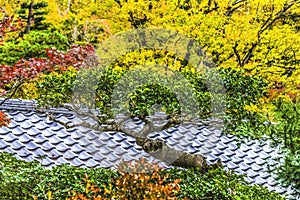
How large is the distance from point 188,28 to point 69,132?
6698mm

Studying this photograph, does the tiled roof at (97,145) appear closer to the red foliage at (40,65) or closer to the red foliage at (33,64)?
the red foliage at (33,64)

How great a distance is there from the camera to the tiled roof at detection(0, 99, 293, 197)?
6160 mm

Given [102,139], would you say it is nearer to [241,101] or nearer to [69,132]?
[69,132]

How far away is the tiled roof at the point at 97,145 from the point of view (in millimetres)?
6160

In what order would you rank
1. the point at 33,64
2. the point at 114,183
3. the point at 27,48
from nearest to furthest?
1. the point at 114,183
2. the point at 33,64
3. the point at 27,48

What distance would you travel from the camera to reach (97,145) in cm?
650

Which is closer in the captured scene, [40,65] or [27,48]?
[40,65]

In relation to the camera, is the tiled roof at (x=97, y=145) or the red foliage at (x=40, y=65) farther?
the red foliage at (x=40, y=65)

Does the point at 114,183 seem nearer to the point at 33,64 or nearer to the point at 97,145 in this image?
the point at 97,145

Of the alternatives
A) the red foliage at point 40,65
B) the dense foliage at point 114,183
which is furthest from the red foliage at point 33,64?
the dense foliage at point 114,183

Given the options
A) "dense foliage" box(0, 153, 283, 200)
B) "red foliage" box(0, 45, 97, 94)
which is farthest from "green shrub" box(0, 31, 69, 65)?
"dense foliage" box(0, 153, 283, 200)

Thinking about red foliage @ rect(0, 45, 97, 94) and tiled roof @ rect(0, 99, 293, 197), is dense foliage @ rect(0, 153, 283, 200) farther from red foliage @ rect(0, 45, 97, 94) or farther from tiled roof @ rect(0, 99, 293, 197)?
red foliage @ rect(0, 45, 97, 94)

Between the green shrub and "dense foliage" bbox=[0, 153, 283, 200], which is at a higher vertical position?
"dense foliage" bbox=[0, 153, 283, 200]

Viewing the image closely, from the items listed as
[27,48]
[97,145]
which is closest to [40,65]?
[97,145]
